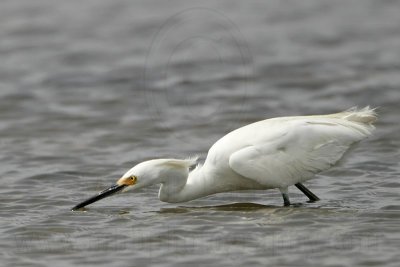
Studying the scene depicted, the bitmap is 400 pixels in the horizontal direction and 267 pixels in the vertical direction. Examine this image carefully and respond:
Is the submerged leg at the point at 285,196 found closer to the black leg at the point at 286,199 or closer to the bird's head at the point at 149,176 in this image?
the black leg at the point at 286,199

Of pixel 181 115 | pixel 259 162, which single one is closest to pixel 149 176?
pixel 259 162

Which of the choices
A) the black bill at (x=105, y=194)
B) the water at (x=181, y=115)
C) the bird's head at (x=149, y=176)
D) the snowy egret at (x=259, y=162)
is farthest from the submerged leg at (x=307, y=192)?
the black bill at (x=105, y=194)

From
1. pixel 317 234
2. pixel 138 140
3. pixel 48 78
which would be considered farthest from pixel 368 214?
pixel 48 78

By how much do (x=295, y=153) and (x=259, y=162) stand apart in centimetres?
48

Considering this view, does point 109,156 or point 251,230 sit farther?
point 109,156

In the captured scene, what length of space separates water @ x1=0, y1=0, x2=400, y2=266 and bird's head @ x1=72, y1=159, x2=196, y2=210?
11.5 inches

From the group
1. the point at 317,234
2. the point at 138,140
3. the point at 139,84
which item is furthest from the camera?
the point at 139,84

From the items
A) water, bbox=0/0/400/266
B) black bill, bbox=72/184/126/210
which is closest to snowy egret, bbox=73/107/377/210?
black bill, bbox=72/184/126/210

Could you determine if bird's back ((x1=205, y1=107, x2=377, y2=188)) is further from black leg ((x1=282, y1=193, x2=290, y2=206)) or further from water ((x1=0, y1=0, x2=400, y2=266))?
water ((x1=0, y1=0, x2=400, y2=266))

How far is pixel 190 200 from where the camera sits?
41.6 feet

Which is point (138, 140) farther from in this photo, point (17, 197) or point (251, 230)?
point (251, 230)

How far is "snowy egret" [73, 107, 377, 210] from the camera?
12180 millimetres

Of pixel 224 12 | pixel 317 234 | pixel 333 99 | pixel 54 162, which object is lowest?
pixel 317 234

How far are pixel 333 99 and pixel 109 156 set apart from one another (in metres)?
4.78
